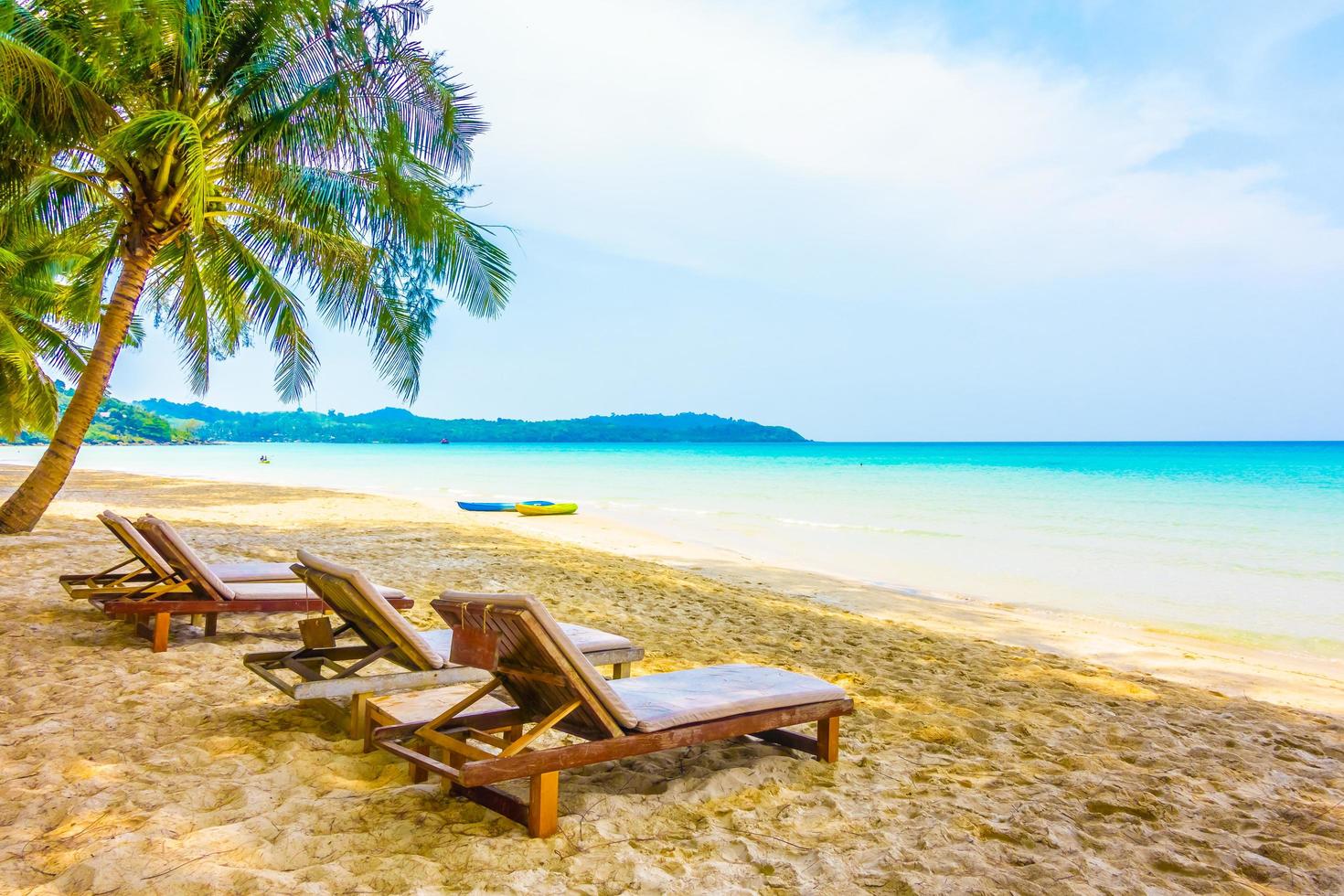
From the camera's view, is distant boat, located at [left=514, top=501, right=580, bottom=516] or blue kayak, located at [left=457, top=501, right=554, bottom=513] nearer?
distant boat, located at [left=514, top=501, right=580, bottom=516]

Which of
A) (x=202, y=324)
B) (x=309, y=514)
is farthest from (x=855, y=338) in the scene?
(x=202, y=324)

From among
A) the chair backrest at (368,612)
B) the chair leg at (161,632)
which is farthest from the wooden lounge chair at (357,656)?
the chair leg at (161,632)

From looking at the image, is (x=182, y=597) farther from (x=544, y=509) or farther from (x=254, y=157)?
(x=544, y=509)

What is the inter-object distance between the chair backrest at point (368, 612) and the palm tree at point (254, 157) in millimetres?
4908

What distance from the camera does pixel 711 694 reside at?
120 inches

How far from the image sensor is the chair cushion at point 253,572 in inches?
208

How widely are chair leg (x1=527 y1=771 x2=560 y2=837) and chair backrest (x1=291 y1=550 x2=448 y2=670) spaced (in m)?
1.07

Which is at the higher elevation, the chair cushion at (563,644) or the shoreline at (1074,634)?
the chair cushion at (563,644)

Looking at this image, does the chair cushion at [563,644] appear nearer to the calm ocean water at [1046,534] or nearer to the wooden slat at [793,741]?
the wooden slat at [793,741]

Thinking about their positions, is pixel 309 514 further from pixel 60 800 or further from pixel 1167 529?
pixel 1167 529

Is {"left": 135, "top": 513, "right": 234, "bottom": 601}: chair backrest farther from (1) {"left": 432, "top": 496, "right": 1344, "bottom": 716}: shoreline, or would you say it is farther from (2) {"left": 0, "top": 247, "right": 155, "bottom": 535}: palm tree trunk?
(1) {"left": 432, "top": 496, "right": 1344, "bottom": 716}: shoreline

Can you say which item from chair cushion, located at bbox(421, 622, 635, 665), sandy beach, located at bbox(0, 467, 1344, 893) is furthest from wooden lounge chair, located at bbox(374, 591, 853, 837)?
chair cushion, located at bbox(421, 622, 635, 665)

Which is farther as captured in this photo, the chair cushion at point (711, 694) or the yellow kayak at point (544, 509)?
the yellow kayak at point (544, 509)

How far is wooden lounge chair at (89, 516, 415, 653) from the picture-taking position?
4461 millimetres
